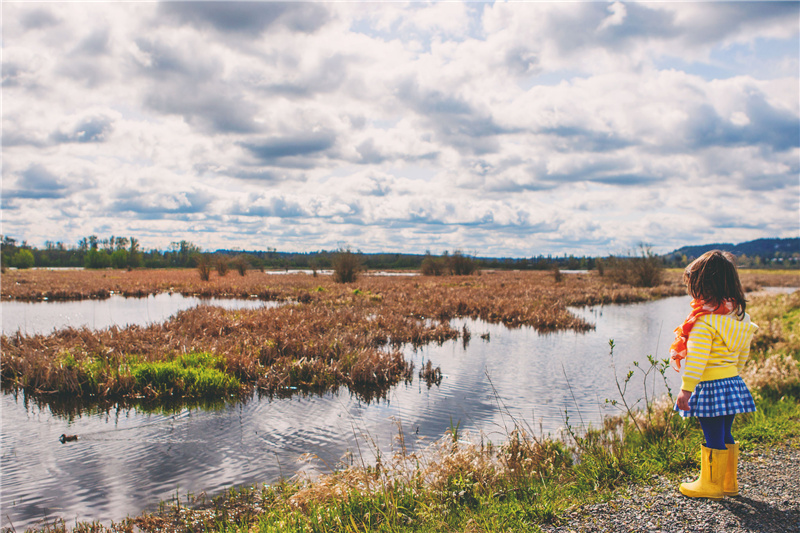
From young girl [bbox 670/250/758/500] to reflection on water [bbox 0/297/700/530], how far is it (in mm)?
2601

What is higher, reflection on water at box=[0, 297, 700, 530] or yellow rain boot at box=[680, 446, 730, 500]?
yellow rain boot at box=[680, 446, 730, 500]

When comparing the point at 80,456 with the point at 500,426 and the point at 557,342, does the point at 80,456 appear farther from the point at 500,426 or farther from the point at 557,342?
the point at 557,342

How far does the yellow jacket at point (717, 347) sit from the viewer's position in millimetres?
4016

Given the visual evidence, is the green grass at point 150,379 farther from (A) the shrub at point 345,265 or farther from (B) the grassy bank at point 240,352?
(A) the shrub at point 345,265

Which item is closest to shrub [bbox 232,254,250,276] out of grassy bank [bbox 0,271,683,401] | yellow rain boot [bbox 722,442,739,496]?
grassy bank [bbox 0,271,683,401]

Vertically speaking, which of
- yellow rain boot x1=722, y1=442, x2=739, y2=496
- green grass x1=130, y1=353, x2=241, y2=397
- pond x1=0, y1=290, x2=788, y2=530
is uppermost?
yellow rain boot x1=722, y1=442, x2=739, y2=496

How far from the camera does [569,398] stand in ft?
30.0

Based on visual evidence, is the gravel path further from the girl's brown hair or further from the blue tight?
the girl's brown hair

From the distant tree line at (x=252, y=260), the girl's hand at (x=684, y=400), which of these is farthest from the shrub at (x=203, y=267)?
the girl's hand at (x=684, y=400)

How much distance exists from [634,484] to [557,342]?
1159 cm

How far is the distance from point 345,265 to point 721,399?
35.2 meters

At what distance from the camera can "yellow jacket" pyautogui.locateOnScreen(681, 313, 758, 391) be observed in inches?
158

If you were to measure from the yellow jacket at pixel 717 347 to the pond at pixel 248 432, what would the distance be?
3.01 m

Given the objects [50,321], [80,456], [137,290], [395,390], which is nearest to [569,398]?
[395,390]
